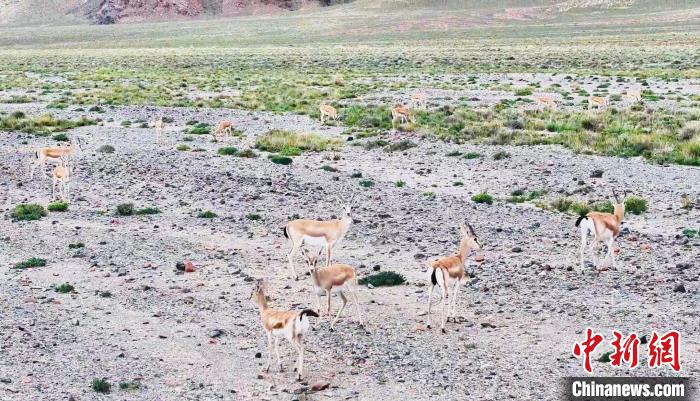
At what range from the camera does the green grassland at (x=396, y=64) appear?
29.3 m

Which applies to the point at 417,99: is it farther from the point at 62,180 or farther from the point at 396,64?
the point at 396,64

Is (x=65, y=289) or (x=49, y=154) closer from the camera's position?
(x=65, y=289)

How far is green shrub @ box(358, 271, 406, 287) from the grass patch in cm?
1297

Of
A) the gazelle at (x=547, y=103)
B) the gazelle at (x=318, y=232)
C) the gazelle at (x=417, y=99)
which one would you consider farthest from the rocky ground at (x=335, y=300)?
the gazelle at (x=417, y=99)

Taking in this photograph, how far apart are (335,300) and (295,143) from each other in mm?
14582

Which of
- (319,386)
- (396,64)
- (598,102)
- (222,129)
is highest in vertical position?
(222,129)

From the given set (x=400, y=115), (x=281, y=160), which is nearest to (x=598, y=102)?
(x=400, y=115)

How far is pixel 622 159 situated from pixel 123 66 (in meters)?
61.3

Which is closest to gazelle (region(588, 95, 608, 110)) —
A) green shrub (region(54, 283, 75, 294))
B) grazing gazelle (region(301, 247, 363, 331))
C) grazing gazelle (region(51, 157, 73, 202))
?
grazing gazelle (region(51, 157, 73, 202))

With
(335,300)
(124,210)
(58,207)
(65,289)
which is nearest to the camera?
(335,300)

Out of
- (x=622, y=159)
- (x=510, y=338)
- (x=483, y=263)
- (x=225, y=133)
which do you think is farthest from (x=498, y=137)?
(x=510, y=338)

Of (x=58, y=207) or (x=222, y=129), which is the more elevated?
(x=222, y=129)

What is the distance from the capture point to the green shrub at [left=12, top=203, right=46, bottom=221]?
18.5 meters

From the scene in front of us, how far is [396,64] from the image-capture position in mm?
69562
